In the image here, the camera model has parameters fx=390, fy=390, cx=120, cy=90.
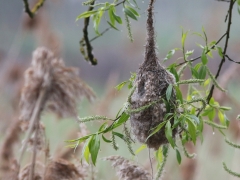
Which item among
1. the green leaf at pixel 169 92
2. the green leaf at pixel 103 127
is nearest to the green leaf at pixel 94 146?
the green leaf at pixel 103 127

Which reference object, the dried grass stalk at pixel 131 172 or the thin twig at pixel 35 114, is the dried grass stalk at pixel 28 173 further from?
the dried grass stalk at pixel 131 172

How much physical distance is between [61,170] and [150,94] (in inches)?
16.8

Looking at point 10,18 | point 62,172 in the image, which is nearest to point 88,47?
point 62,172

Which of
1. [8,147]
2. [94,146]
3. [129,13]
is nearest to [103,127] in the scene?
[94,146]

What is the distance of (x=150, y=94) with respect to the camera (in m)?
0.66

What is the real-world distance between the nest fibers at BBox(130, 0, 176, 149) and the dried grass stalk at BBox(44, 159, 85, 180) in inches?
13.9

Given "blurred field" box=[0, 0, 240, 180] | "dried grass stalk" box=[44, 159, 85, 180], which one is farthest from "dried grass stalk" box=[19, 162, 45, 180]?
"blurred field" box=[0, 0, 240, 180]

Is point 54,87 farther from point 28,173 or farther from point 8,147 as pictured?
point 8,147

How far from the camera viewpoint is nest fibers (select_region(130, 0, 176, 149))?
0.66m

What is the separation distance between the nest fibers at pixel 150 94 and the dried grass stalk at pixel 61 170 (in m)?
0.35

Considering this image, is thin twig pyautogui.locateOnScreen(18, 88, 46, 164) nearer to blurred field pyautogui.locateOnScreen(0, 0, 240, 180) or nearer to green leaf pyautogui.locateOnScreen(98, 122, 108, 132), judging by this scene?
green leaf pyautogui.locateOnScreen(98, 122, 108, 132)

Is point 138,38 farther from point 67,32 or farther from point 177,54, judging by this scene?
point 67,32

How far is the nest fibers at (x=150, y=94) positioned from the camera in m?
0.66

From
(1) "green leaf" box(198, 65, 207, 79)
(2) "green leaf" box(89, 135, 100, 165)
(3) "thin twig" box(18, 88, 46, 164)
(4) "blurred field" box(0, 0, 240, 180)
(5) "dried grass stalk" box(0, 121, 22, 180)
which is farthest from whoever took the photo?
(4) "blurred field" box(0, 0, 240, 180)
